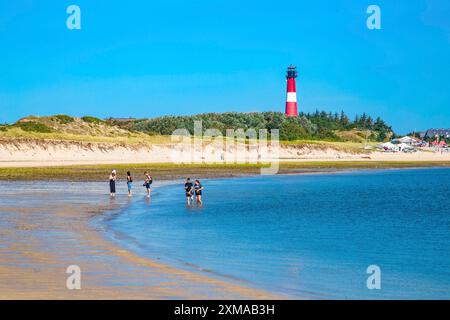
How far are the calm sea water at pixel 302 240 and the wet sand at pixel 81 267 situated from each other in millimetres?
877

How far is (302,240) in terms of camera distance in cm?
2283

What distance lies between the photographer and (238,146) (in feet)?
326

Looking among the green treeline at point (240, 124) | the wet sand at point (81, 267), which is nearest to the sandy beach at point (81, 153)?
the green treeline at point (240, 124)

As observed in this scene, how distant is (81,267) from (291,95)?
121473 millimetres

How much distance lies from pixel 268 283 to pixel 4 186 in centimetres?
3149

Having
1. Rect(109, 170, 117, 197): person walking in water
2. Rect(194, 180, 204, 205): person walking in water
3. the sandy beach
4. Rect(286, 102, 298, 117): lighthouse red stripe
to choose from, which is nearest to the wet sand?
Rect(194, 180, 204, 205): person walking in water

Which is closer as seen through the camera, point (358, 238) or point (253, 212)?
point (358, 238)

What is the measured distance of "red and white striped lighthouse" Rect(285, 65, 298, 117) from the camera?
5236 inches

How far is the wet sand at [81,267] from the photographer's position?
13227mm

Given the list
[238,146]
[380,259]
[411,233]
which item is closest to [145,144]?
[238,146]

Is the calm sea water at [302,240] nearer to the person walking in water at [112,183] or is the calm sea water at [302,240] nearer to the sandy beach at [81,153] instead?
the person walking in water at [112,183]
